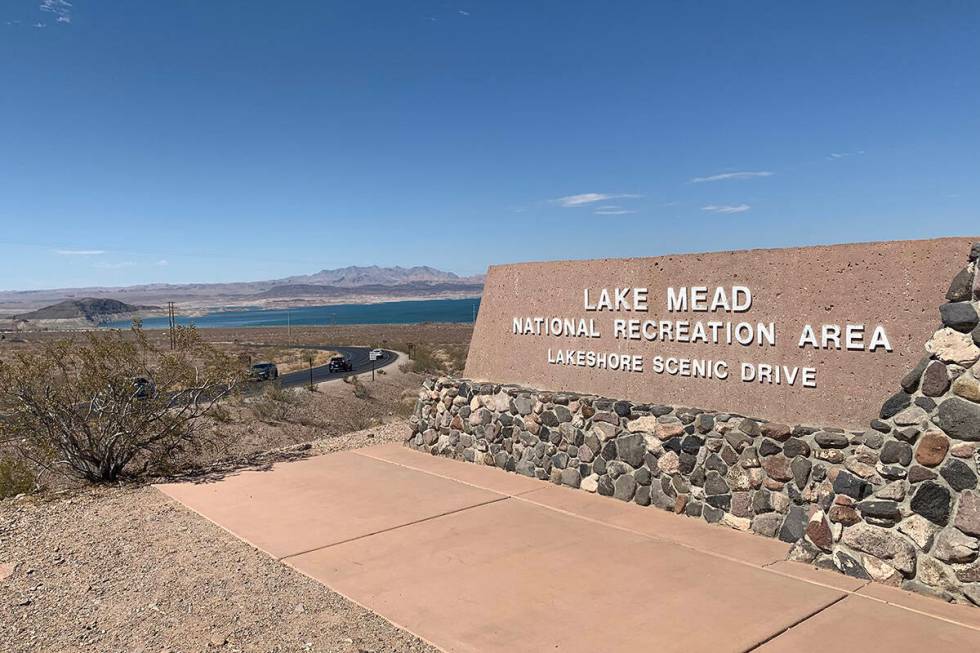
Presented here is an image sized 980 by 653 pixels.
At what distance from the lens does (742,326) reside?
7316mm

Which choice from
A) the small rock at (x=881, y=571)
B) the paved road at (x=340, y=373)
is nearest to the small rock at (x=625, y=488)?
the small rock at (x=881, y=571)

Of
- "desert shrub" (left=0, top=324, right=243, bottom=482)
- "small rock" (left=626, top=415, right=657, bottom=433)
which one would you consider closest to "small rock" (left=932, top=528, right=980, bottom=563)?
"small rock" (left=626, top=415, right=657, bottom=433)

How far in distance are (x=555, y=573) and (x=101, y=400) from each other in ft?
23.9

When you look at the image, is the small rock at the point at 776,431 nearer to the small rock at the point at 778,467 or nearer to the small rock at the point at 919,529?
the small rock at the point at 778,467

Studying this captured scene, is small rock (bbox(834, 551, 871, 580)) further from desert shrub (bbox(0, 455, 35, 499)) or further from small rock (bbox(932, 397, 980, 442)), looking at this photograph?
desert shrub (bbox(0, 455, 35, 499))

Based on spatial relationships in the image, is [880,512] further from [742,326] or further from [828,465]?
[742,326]

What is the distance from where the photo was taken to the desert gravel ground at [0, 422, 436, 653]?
504cm

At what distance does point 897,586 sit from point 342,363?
40.6m

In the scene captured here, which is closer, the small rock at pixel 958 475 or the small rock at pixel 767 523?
the small rock at pixel 958 475

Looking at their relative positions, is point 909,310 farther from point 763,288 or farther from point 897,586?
point 897,586

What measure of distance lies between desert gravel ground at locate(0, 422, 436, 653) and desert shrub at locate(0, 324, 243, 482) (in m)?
1.93

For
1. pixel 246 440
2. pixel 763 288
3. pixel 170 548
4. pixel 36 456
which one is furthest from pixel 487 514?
pixel 246 440

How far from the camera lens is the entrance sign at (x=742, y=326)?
242 inches

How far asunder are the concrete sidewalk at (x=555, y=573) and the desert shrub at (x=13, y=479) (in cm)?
240
